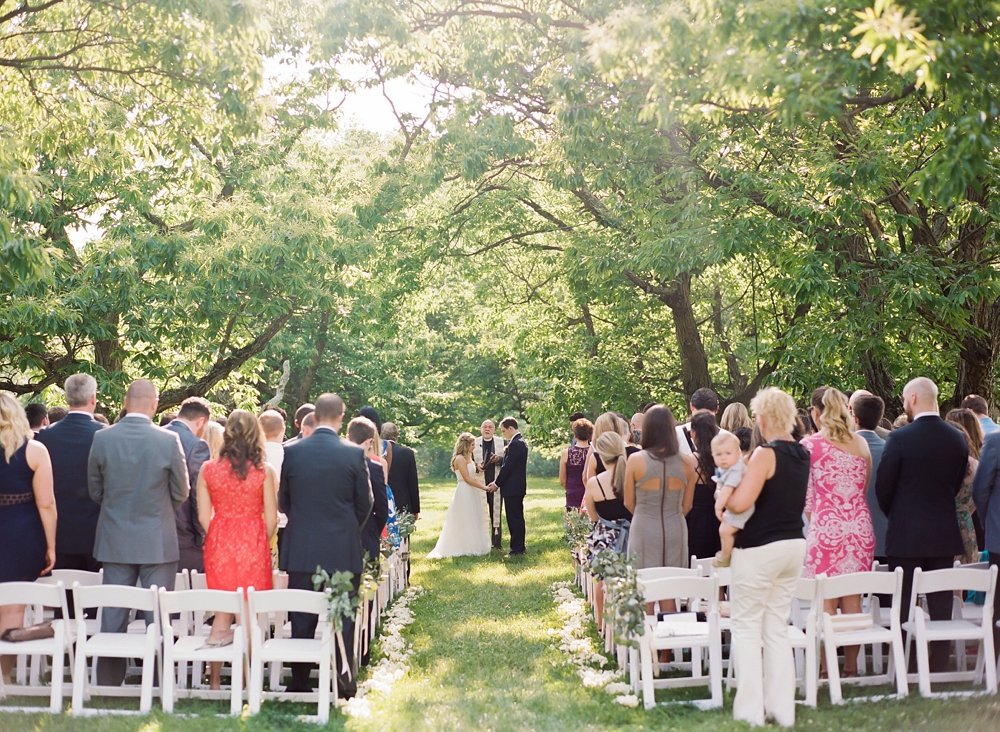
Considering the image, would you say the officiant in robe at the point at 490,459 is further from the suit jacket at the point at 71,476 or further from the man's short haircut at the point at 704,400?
the suit jacket at the point at 71,476

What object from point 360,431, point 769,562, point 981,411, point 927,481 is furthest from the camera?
point 981,411

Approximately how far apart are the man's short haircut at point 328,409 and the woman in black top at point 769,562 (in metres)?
2.70

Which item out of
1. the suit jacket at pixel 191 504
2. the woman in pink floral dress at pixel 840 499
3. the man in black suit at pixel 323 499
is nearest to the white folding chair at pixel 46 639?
the suit jacket at pixel 191 504

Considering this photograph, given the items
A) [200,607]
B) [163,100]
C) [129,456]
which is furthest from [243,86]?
[200,607]

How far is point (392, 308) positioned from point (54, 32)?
35.3 feet

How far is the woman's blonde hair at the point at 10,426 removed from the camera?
672 centimetres

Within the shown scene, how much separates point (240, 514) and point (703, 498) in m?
3.73

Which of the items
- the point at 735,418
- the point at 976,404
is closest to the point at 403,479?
the point at 735,418

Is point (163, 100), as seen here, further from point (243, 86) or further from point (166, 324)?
point (166, 324)

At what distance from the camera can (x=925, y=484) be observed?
274 inches

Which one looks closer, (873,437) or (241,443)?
(241,443)

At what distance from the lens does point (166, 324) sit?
656 inches

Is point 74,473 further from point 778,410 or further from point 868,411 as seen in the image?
point 868,411

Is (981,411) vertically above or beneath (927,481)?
above
